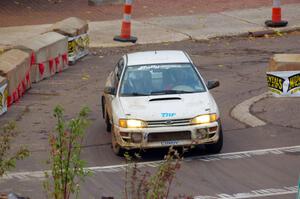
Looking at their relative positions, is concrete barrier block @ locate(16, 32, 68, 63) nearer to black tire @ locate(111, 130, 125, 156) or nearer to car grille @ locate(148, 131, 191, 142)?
black tire @ locate(111, 130, 125, 156)

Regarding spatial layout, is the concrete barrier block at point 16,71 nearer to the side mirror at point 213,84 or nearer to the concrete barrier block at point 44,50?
the concrete barrier block at point 44,50

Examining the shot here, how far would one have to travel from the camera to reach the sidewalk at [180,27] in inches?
991

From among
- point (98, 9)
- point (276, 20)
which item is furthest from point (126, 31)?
point (98, 9)

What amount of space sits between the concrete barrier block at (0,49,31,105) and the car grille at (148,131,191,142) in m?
5.03

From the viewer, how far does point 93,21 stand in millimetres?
27641

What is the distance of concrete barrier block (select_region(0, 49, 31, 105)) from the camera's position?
59.7 feet

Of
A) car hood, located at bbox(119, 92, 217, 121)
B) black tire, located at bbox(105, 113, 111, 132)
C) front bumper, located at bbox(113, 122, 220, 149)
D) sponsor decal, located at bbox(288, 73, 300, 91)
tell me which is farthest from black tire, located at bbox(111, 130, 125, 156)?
sponsor decal, located at bbox(288, 73, 300, 91)

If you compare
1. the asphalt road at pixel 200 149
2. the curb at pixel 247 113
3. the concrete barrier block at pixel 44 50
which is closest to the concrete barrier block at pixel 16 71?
the asphalt road at pixel 200 149

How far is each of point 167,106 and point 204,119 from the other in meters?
0.62

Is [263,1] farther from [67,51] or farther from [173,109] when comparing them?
[173,109]

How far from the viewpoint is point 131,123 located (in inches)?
551

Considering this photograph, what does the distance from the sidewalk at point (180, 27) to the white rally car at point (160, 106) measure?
9.05 meters

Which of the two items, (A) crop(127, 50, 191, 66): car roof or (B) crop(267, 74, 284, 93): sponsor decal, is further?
(B) crop(267, 74, 284, 93): sponsor decal

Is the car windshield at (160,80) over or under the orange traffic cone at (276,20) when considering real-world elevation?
over
